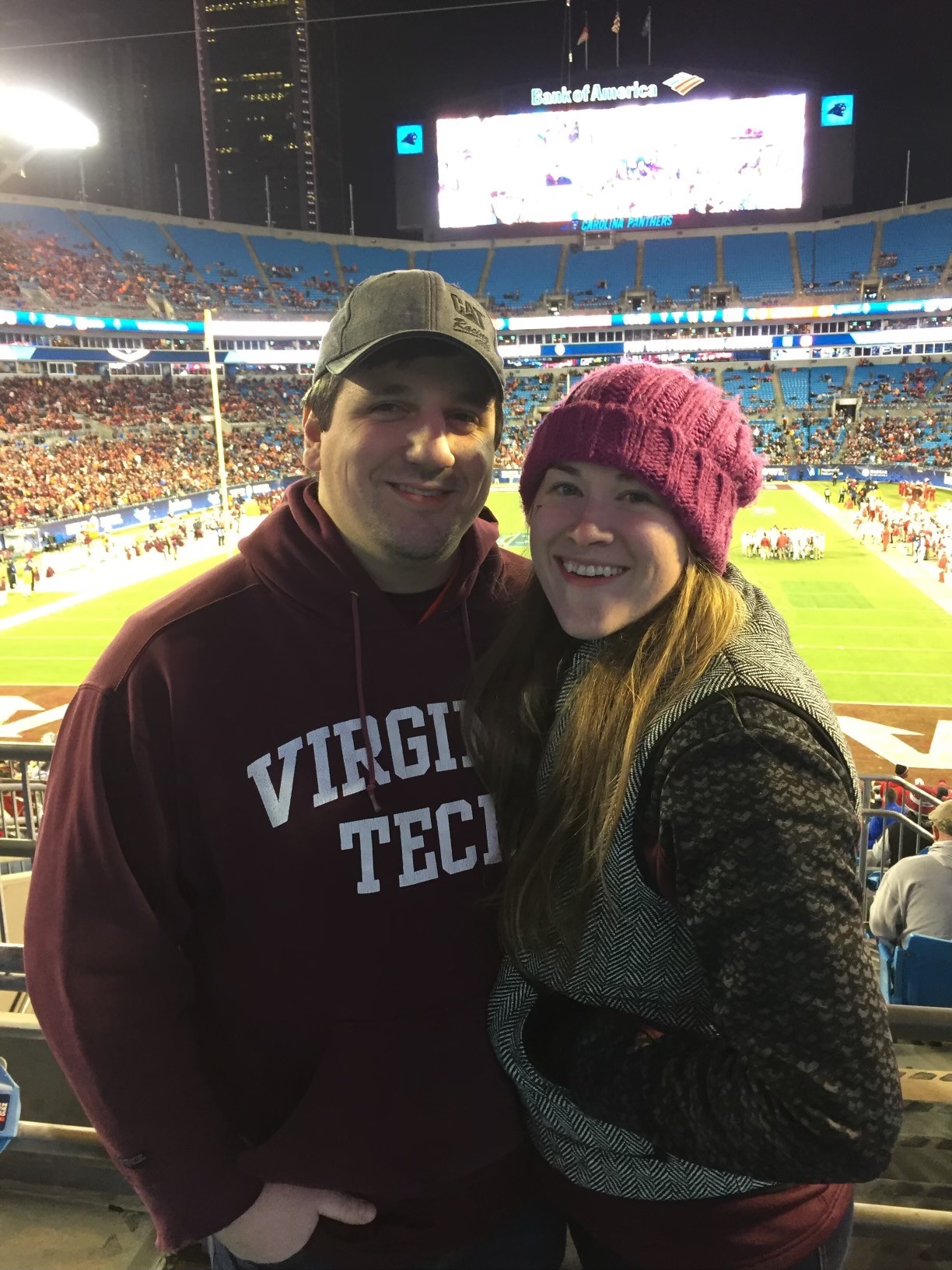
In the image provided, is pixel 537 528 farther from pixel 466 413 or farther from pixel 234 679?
pixel 234 679

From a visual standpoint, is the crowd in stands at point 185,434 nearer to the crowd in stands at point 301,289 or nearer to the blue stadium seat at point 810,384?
the blue stadium seat at point 810,384

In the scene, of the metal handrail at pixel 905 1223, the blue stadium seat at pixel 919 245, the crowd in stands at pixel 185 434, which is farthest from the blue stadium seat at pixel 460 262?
the metal handrail at pixel 905 1223

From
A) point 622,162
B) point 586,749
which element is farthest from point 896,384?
point 586,749

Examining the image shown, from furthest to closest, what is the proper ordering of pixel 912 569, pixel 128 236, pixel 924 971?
pixel 128 236
pixel 912 569
pixel 924 971

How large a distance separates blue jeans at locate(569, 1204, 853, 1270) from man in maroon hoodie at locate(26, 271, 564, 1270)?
17 cm

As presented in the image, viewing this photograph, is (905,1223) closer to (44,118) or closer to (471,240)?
(44,118)

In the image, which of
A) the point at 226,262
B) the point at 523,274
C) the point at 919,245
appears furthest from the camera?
the point at 523,274

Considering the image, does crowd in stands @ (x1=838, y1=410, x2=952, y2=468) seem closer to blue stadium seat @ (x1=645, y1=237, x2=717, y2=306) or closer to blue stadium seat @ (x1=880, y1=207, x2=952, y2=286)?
blue stadium seat @ (x1=880, y1=207, x2=952, y2=286)

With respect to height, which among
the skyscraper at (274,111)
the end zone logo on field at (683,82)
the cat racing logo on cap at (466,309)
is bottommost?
the cat racing logo on cap at (466,309)

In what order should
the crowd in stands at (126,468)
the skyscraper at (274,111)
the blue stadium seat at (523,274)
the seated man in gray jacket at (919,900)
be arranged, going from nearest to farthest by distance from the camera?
the seated man in gray jacket at (919,900) < the crowd in stands at (126,468) < the blue stadium seat at (523,274) < the skyscraper at (274,111)

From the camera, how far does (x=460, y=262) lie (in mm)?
57344

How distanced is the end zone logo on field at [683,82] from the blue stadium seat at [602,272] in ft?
31.8

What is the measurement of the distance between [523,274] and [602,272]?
5.20 m

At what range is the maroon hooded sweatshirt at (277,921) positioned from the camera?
1.44m
